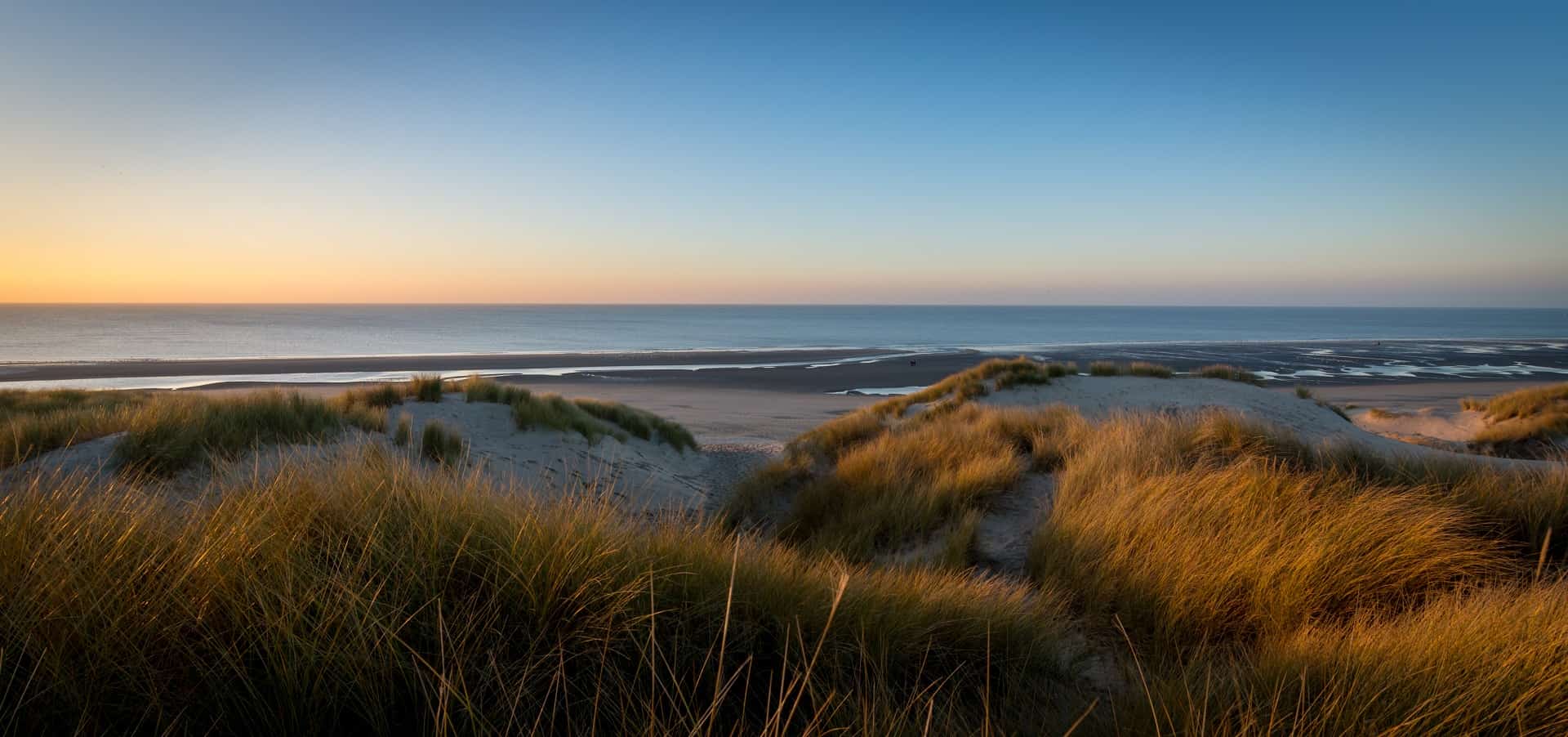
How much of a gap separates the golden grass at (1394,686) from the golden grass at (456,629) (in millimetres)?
411

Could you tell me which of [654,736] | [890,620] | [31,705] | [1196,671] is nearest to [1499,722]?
[1196,671]

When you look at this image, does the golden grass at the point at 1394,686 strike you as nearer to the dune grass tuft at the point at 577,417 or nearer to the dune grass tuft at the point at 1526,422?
the dune grass tuft at the point at 577,417

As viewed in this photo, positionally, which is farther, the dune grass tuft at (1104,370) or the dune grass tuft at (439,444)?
the dune grass tuft at (1104,370)

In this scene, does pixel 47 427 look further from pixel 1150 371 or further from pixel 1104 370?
pixel 1150 371

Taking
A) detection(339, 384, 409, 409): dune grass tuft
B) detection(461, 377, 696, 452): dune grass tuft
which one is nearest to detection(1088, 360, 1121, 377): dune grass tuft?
detection(461, 377, 696, 452): dune grass tuft

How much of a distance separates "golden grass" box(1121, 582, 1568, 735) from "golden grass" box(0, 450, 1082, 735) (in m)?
0.41

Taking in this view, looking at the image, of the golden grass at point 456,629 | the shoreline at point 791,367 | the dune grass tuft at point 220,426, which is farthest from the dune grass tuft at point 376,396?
the shoreline at point 791,367

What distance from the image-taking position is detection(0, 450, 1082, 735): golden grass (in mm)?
1809

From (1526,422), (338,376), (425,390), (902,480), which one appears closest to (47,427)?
(425,390)

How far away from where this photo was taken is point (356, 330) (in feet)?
213

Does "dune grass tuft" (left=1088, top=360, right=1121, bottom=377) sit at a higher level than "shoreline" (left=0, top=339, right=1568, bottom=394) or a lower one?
higher

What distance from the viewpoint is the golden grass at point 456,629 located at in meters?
1.81

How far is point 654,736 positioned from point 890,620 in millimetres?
1028

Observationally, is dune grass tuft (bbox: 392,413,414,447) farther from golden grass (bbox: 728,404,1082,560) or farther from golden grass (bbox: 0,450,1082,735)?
golden grass (bbox: 0,450,1082,735)
